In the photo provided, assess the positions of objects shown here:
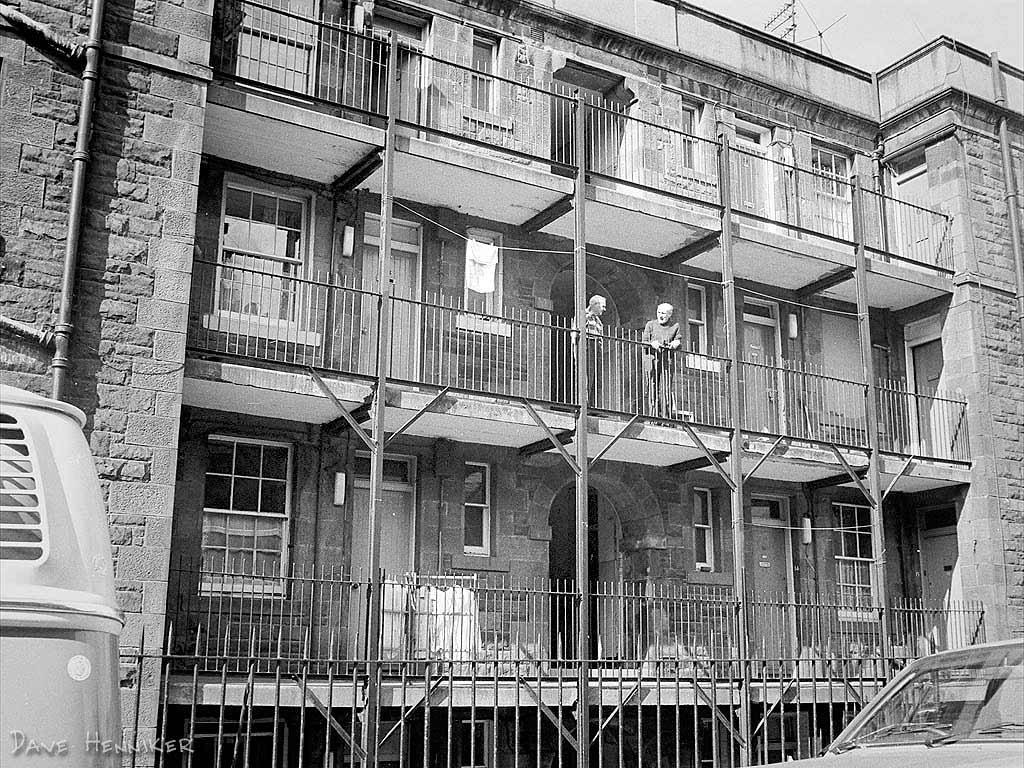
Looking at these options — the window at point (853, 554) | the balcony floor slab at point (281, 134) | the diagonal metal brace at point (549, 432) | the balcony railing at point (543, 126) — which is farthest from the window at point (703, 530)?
the balcony floor slab at point (281, 134)

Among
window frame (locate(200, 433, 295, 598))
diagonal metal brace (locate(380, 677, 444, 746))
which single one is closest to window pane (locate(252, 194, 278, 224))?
window frame (locate(200, 433, 295, 598))

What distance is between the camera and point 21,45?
10.3m

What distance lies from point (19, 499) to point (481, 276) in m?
10.8

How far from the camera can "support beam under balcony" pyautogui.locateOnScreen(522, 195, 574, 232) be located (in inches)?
555

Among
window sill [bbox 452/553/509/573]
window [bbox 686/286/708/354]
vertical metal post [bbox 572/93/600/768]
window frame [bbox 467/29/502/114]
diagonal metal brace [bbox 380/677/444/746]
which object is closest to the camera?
diagonal metal brace [bbox 380/677/444/746]

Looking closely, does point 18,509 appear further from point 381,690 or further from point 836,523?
point 836,523

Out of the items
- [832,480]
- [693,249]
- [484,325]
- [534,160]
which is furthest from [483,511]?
[832,480]

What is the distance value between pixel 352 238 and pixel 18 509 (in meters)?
10.4

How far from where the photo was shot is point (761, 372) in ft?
53.9

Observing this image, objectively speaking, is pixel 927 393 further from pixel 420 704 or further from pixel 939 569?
pixel 420 704

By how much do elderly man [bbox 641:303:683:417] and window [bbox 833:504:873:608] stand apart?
14.2 feet

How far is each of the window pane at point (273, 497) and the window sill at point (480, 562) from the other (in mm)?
2208

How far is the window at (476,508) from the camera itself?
1389 centimetres

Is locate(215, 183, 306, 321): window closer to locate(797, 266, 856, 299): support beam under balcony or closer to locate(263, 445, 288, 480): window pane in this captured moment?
locate(263, 445, 288, 480): window pane
